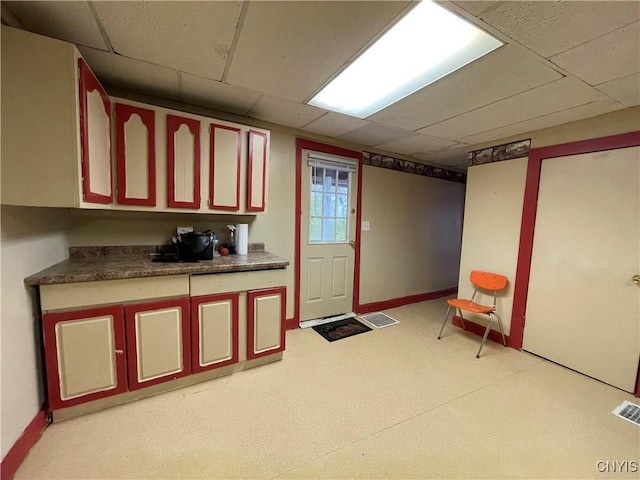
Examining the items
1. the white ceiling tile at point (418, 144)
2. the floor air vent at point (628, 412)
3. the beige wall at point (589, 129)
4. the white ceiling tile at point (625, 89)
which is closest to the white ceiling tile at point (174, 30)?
the white ceiling tile at point (418, 144)

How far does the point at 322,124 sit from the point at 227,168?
109 centimetres

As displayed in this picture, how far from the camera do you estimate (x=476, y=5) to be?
1130mm

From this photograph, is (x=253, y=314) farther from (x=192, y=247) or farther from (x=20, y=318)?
(x=20, y=318)

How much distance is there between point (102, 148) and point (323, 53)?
4.98 feet

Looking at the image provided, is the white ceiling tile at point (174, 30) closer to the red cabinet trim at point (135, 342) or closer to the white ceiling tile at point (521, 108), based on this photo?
the red cabinet trim at point (135, 342)

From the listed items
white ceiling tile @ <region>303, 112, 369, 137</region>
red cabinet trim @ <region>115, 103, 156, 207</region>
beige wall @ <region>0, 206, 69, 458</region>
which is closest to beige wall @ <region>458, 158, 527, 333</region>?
white ceiling tile @ <region>303, 112, 369, 137</region>

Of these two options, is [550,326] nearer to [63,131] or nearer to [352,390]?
[352,390]

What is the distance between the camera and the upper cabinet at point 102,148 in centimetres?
127

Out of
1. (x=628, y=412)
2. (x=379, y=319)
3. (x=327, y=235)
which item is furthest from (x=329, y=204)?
(x=628, y=412)

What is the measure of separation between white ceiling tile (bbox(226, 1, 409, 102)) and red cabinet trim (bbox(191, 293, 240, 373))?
160 cm

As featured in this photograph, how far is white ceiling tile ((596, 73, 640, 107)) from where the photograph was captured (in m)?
1.65

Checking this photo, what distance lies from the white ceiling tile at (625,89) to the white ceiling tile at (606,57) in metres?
0.08

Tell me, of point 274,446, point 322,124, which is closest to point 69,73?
point 322,124

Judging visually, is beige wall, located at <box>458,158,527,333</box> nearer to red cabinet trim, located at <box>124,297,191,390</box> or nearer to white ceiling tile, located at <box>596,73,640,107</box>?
white ceiling tile, located at <box>596,73,640,107</box>
